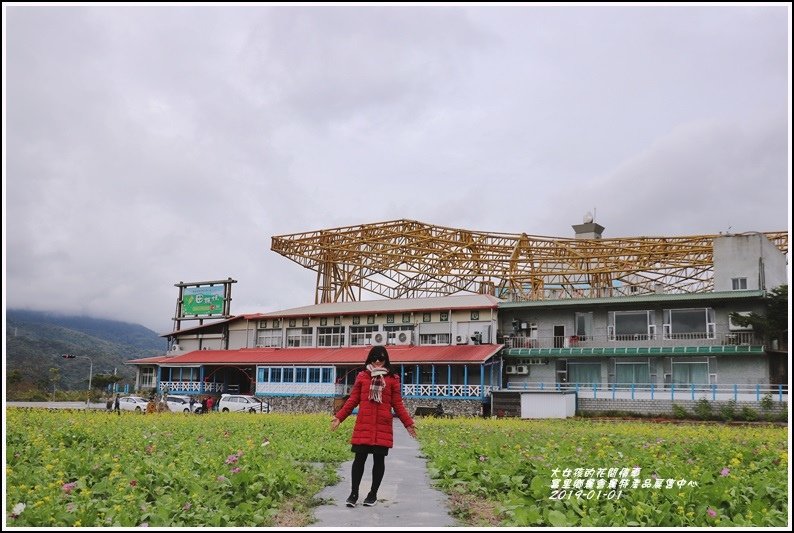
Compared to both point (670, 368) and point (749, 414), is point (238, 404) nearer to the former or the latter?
point (670, 368)

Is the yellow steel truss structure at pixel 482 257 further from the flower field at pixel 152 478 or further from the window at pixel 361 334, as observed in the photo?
the flower field at pixel 152 478

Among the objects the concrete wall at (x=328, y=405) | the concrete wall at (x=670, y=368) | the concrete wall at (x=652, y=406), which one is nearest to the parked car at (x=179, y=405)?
the concrete wall at (x=328, y=405)

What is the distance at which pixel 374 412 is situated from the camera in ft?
28.6

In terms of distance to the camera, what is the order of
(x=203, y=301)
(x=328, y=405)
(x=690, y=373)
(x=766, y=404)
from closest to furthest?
(x=766, y=404), (x=690, y=373), (x=328, y=405), (x=203, y=301)

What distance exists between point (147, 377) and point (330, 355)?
63.6 ft

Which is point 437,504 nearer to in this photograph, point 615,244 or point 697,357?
point 697,357

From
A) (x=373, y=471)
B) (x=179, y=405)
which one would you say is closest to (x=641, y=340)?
(x=179, y=405)

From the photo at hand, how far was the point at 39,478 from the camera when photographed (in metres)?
8.71

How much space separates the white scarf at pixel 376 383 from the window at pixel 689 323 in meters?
31.2

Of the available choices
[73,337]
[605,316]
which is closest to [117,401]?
[605,316]

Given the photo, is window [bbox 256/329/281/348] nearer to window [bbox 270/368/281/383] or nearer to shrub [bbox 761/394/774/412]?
window [bbox 270/368/281/383]

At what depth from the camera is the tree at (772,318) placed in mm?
31222

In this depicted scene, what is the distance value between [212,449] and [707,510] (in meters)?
8.58

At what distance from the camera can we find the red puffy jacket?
8602mm
